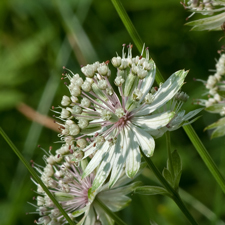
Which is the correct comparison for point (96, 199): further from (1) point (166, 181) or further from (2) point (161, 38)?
(2) point (161, 38)

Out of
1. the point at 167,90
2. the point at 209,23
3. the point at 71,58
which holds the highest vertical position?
the point at 71,58

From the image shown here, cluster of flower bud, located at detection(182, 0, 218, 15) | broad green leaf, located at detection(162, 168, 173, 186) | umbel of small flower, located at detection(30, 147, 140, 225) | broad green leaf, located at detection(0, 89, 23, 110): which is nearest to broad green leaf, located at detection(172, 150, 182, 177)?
broad green leaf, located at detection(162, 168, 173, 186)

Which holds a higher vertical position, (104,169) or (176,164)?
(104,169)

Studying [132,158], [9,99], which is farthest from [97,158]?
[9,99]

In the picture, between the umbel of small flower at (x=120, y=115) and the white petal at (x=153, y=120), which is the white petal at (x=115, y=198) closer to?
the umbel of small flower at (x=120, y=115)

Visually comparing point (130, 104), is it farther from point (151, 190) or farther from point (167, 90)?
point (151, 190)

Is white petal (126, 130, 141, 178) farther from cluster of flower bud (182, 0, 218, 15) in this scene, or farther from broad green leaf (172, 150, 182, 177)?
cluster of flower bud (182, 0, 218, 15)

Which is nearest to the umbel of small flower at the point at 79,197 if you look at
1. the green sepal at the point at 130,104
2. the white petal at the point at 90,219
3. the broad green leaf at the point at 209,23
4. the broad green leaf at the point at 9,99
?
the white petal at the point at 90,219
